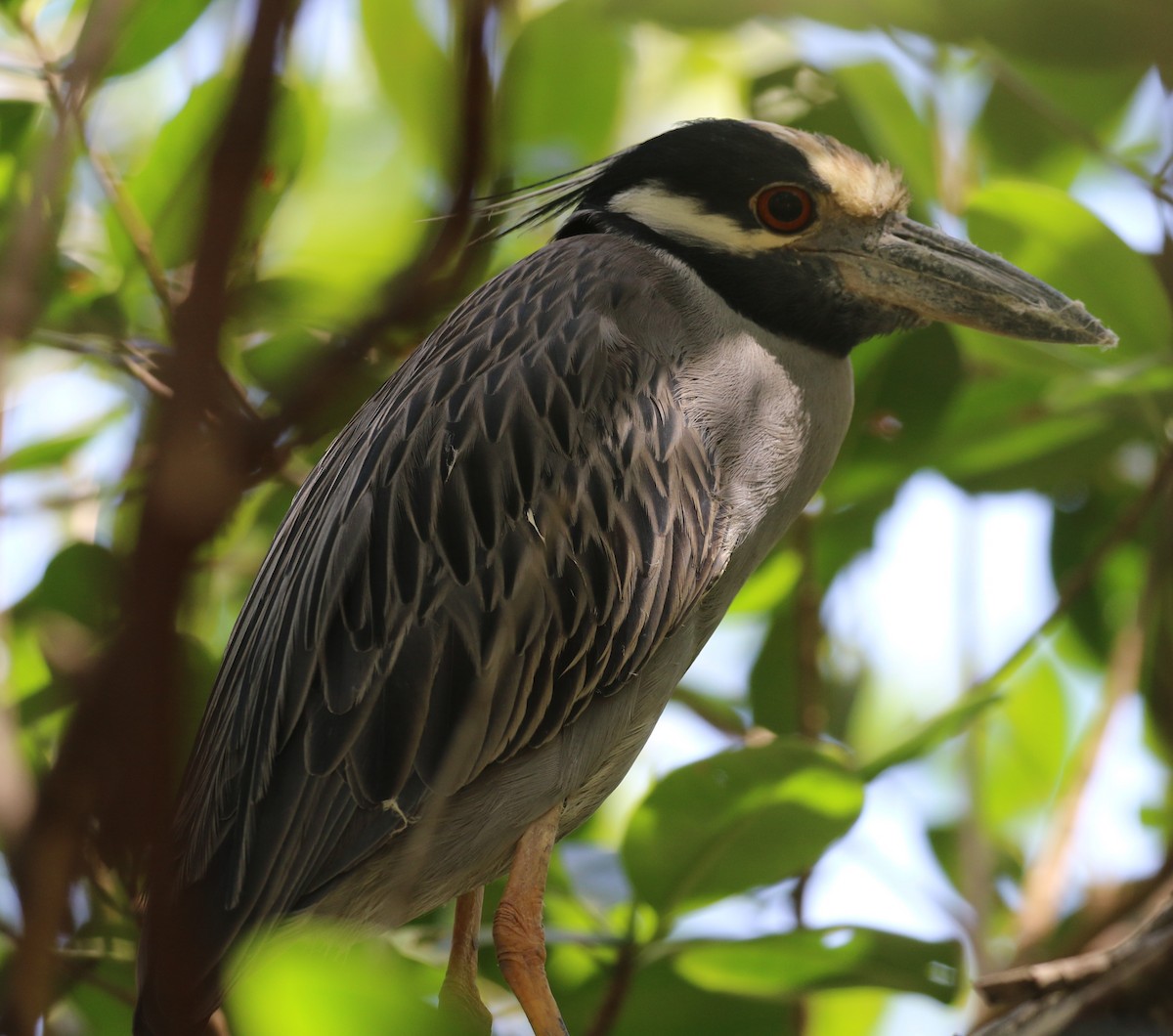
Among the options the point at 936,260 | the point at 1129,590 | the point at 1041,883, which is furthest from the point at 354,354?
the point at 1129,590

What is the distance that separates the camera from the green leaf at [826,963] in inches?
80.0

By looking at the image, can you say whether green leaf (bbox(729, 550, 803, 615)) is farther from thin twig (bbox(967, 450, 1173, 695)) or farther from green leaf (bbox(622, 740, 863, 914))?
green leaf (bbox(622, 740, 863, 914))

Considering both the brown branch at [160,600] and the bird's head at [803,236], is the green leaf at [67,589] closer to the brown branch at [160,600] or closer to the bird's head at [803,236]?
the bird's head at [803,236]

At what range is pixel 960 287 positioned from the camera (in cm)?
235

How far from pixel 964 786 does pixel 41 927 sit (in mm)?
2159

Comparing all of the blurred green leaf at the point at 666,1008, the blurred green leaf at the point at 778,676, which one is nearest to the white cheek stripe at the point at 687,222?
the blurred green leaf at the point at 778,676

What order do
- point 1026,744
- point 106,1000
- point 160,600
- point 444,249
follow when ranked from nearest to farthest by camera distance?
point 160,600, point 444,249, point 106,1000, point 1026,744

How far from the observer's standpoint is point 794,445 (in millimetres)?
2334

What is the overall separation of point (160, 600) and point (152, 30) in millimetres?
1609

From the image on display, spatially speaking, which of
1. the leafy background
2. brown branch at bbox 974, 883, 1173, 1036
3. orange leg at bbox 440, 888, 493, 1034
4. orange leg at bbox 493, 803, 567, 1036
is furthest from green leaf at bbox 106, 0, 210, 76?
brown branch at bbox 974, 883, 1173, 1036

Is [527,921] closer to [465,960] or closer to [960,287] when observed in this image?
[465,960]

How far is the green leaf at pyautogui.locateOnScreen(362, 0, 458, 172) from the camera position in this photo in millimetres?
2363

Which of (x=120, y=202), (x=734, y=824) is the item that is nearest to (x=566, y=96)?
(x=120, y=202)

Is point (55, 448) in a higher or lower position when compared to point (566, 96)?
lower
